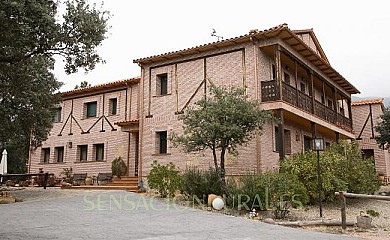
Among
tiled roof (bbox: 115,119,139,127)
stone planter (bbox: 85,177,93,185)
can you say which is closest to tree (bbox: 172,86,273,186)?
tiled roof (bbox: 115,119,139,127)

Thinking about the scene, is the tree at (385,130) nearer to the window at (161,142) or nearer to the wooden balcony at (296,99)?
the wooden balcony at (296,99)

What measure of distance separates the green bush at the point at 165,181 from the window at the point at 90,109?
385 inches

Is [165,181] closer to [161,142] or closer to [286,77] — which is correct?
[161,142]

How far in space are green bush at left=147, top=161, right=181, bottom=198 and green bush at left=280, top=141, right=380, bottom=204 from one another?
389cm

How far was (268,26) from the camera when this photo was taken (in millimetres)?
15781

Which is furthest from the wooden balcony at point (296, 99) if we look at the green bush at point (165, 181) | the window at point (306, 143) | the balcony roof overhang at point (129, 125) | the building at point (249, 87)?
the balcony roof overhang at point (129, 125)

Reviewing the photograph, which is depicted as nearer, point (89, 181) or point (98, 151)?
point (89, 181)

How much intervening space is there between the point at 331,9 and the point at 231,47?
481 cm

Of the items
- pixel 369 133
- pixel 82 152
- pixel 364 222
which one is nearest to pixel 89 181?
pixel 82 152

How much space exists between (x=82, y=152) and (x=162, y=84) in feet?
24.3

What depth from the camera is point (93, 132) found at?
74.7 ft

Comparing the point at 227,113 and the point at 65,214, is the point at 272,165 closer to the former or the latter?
the point at 227,113

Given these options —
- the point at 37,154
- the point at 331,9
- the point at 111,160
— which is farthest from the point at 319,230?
the point at 37,154

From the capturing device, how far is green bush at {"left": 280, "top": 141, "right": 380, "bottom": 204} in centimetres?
1295
